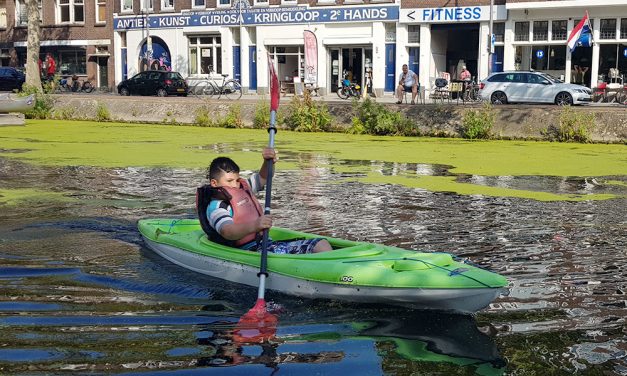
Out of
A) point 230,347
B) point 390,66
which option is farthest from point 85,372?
point 390,66

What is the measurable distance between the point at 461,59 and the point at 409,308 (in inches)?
1124

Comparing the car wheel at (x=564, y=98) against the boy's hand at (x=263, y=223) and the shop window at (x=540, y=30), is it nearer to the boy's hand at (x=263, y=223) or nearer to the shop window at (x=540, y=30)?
the shop window at (x=540, y=30)

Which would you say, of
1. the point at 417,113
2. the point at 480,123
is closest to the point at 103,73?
the point at 417,113

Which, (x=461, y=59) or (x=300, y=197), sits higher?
(x=461, y=59)

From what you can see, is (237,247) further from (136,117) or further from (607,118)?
(136,117)

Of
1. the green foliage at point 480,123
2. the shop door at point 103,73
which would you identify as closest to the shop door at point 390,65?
the green foliage at point 480,123

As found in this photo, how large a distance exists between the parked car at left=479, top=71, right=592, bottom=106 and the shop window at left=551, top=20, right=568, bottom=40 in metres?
5.13

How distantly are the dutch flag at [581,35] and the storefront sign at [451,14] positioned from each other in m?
2.93

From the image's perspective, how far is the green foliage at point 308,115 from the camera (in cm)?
2009

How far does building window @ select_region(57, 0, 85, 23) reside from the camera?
Result: 1667 inches

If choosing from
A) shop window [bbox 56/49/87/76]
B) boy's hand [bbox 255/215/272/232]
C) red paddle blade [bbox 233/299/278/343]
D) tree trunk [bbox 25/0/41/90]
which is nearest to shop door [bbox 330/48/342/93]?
tree trunk [bbox 25/0/41/90]

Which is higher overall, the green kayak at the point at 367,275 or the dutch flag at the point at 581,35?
the dutch flag at the point at 581,35

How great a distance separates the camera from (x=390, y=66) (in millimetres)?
33469

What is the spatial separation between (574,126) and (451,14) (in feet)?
50.8
